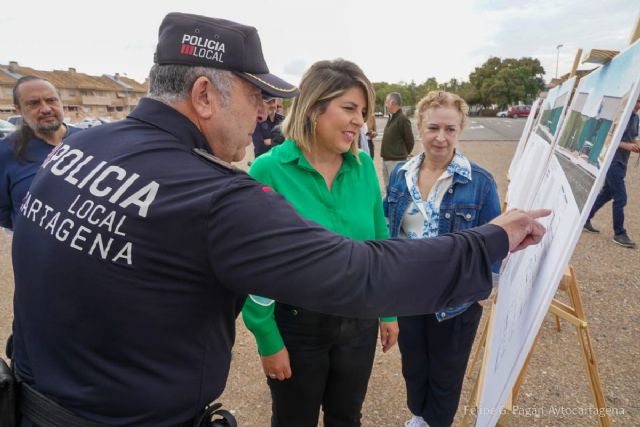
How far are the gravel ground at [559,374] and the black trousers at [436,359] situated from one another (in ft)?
1.33

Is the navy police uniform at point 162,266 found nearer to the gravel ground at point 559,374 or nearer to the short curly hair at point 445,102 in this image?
the short curly hair at point 445,102

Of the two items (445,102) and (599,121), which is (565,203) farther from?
(445,102)

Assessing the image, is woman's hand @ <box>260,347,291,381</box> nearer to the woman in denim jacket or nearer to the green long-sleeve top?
the green long-sleeve top

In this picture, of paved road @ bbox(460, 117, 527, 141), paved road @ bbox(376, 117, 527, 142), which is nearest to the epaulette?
paved road @ bbox(376, 117, 527, 142)

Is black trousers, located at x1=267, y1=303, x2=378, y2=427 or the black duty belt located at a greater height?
the black duty belt

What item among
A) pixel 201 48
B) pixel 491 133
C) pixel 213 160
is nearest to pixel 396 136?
pixel 201 48

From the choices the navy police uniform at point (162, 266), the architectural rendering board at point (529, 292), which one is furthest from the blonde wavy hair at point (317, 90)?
the architectural rendering board at point (529, 292)

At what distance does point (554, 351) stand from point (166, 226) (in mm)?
3471

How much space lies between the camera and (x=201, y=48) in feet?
3.43

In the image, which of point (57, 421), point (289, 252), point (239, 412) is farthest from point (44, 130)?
point (289, 252)

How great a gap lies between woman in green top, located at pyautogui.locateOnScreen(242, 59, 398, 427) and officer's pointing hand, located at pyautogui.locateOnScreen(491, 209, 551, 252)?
0.82 metres

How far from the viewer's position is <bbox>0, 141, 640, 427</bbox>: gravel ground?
2664mm

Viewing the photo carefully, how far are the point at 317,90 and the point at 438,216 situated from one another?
36.2 inches

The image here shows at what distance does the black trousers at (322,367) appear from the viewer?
5.88ft
